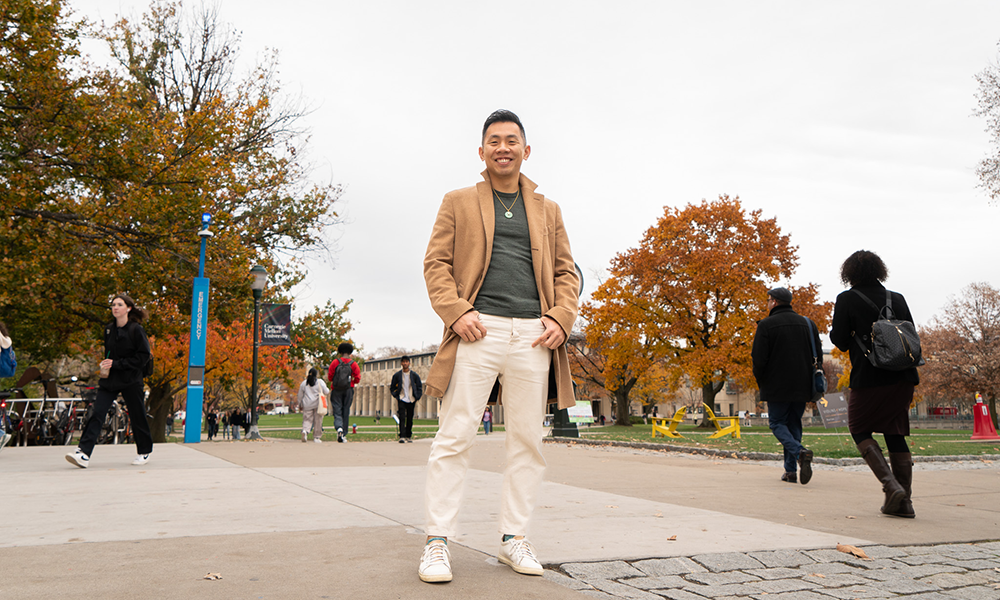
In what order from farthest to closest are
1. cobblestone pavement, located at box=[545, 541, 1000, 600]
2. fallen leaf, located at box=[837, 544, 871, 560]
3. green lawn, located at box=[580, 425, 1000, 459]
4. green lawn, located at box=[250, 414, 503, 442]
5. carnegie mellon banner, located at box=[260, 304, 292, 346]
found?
carnegie mellon banner, located at box=[260, 304, 292, 346] → green lawn, located at box=[250, 414, 503, 442] → green lawn, located at box=[580, 425, 1000, 459] → fallen leaf, located at box=[837, 544, 871, 560] → cobblestone pavement, located at box=[545, 541, 1000, 600]

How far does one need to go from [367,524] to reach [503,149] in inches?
88.7

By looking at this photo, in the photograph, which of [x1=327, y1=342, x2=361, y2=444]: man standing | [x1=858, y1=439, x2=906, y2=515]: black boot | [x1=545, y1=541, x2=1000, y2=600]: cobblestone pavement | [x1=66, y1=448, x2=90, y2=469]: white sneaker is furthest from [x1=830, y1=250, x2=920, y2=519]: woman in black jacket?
[x1=327, y1=342, x2=361, y2=444]: man standing

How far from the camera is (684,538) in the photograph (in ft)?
12.4

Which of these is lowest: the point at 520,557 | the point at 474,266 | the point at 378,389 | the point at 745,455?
the point at 745,455

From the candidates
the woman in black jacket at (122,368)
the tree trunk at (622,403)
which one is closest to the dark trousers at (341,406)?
the woman in black jacket at (122,368)

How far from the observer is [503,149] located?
3426mm

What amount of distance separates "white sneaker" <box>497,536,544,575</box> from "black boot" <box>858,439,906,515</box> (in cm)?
311

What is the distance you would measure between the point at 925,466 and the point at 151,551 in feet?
31.5

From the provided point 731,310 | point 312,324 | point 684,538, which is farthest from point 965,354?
point 684,538

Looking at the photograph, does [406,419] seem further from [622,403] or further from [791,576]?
[622,403]

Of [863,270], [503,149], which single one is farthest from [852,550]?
[503,149]

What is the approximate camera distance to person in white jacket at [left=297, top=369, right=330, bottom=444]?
49.7ft

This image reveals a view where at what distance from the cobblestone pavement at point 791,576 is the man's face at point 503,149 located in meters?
1.87

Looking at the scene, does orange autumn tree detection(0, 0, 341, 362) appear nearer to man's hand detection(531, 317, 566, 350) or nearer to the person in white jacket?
the person in white jacket
